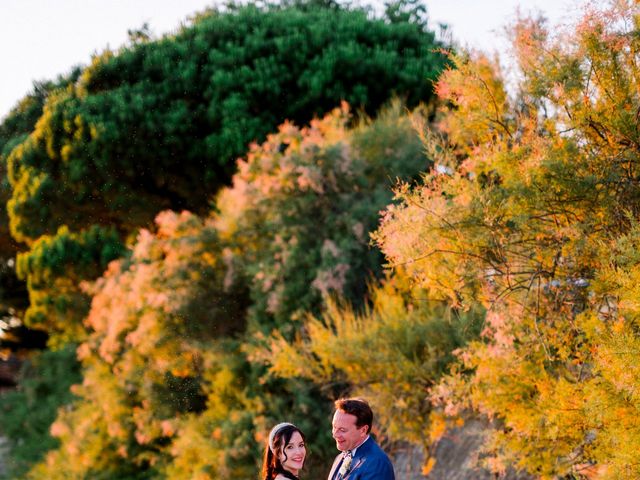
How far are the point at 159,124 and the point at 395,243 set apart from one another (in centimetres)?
1344

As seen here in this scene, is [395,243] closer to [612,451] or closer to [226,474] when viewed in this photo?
[612,451]

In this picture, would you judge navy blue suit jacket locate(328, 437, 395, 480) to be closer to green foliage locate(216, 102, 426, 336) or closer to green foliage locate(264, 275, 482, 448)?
green foliage locate(264, 275, 482, 448)

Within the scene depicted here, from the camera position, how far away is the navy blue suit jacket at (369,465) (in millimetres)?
4395

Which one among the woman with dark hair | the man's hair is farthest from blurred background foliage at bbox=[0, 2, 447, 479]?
the woman with dark hair

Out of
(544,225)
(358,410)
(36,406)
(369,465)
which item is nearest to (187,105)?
(36,406)

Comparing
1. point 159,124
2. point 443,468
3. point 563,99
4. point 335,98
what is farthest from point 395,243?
point 159,124

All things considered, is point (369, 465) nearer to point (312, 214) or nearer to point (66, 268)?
point (312, 214)

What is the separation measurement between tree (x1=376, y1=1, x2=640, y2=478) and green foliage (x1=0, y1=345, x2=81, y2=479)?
13939 mm

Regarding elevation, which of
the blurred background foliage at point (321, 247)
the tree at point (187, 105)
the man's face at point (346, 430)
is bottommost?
the man's face at point (346, 430)

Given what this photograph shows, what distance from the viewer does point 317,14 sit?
20781 mm

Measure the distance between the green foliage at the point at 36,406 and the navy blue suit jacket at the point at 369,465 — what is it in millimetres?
15562

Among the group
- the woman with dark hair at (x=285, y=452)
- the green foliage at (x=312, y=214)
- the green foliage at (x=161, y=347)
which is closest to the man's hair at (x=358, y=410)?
the woman with dark hair at (x=285, y=452)

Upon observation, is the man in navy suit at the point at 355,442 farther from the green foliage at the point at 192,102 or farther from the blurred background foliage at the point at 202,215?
the green foliage at the point at 192,102

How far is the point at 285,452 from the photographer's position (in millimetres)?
4410
